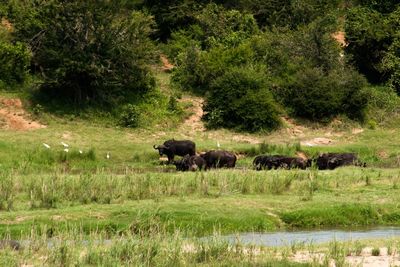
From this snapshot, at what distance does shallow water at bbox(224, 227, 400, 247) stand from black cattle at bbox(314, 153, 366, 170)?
12.5 meters

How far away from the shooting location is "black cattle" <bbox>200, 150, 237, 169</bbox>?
32.6m

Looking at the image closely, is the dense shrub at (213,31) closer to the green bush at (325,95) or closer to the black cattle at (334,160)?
the green bush at (325,95)

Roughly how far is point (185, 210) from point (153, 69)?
28.1 metres

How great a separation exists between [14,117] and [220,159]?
11491 millimetres

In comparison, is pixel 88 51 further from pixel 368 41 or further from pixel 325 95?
pixel 368 41

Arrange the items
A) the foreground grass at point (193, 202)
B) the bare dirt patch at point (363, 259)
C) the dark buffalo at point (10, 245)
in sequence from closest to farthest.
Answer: the bare dirt patch at point (363, 259) < the dark buffalo at point (10, 245) < the foreground grass at point (193, 202)

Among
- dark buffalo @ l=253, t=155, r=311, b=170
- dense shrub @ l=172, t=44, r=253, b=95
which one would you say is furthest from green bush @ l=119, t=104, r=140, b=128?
dark buffalo @ l=253, t=155, r=311, b=170

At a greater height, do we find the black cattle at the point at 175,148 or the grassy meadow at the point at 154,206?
the grassy meadow at the point at 154,206

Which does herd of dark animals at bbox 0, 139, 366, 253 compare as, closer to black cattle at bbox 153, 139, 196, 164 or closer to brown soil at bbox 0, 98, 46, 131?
black cattle at bbox 153, 139, 196, 164

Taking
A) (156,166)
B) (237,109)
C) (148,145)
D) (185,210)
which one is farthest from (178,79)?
(185,210)

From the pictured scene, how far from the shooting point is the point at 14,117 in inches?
1510

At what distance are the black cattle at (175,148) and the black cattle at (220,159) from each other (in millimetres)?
2053

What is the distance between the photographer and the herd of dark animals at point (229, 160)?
31.7 meters

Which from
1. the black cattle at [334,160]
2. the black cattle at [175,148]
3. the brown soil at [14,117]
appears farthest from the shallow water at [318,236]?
the brown soil at [14,117]
